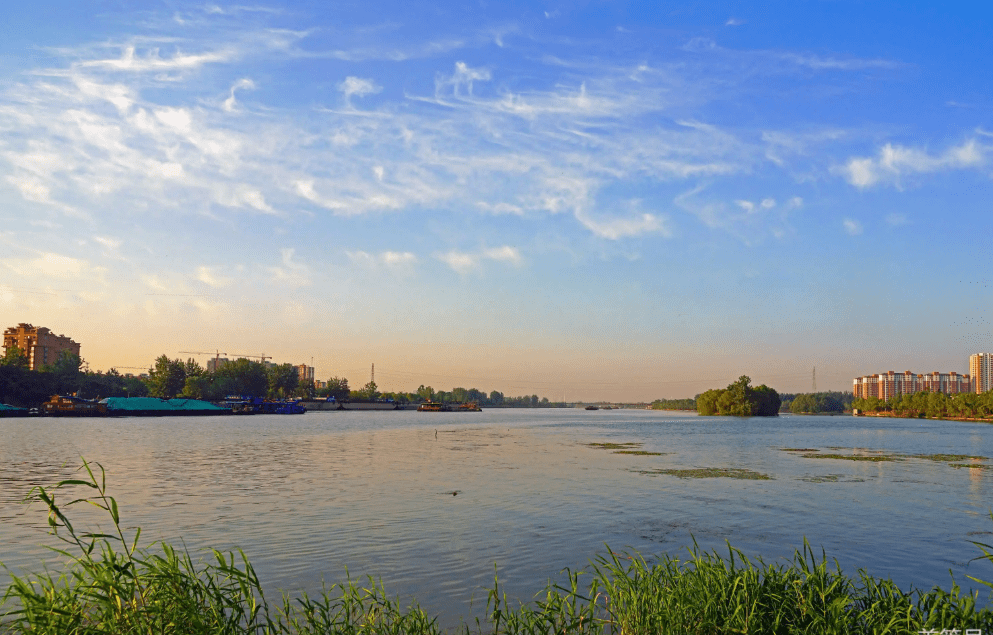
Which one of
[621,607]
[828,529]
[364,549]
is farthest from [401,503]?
→ [621,607]

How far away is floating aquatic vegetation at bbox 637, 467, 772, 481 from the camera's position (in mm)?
45881

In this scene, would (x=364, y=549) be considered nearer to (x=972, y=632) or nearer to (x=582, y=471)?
(x=972, y=632)

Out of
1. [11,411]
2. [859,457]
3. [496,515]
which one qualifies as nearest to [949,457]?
[859,457]

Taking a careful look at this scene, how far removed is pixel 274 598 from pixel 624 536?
1333 centimetres

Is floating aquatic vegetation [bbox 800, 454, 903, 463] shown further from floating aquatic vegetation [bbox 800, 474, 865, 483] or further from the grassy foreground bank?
the grassy foreground bank

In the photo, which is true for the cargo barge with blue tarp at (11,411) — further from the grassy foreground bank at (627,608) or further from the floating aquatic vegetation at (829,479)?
the grassy foreground bank at (627,608)

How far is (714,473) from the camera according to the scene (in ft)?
158

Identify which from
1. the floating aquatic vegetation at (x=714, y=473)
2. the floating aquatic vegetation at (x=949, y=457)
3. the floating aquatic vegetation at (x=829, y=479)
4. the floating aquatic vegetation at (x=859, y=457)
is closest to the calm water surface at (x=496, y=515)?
the floating aquatic vegetation at (x=829, y=479)

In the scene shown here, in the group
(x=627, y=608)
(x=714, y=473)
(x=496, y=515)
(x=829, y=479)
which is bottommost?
(x=714, y=473)

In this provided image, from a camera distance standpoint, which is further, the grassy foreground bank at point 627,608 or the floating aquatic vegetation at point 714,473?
the floating aquatic vegetation at point 714,473

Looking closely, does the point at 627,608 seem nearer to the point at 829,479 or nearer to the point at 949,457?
the point at 829,479

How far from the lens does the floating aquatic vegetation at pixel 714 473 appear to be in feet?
151

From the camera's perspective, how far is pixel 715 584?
1237cm

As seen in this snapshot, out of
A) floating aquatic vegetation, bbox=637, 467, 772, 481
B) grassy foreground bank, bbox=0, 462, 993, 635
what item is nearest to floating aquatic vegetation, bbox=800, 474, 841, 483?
floating aquatic vegetation, bbox=637, 467, 772, 481
